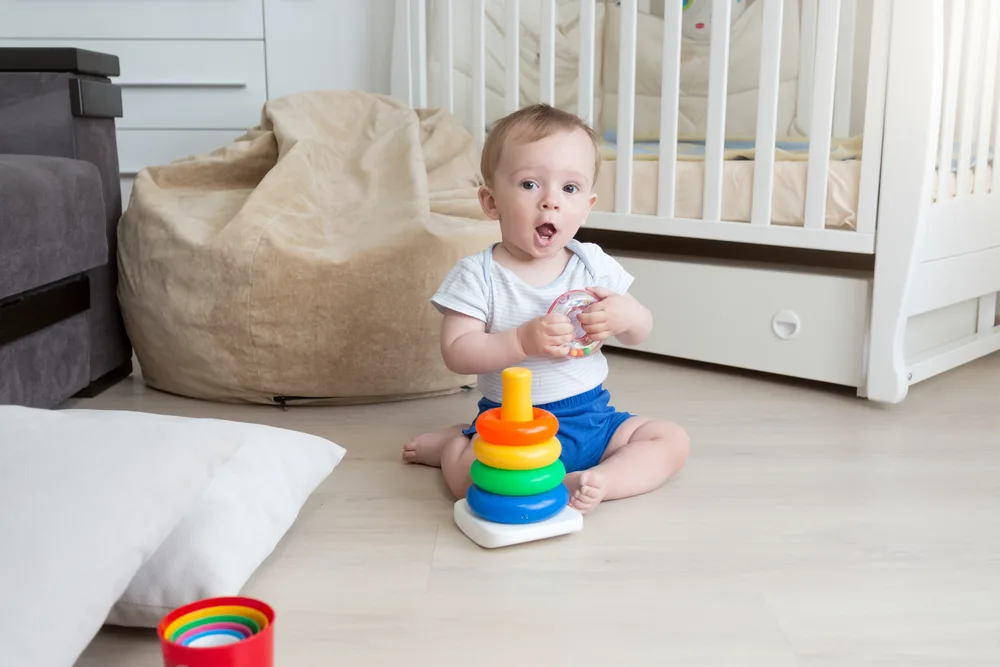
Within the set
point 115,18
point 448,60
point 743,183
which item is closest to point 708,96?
point 743,183

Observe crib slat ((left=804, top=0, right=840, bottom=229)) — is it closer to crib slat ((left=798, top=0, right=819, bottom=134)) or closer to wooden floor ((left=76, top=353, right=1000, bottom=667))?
wooden floor ((left=76, top=353, right=1000, bottom=667))

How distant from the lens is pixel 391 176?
1761 mm

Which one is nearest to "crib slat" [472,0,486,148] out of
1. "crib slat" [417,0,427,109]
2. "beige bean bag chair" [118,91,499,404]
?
"crib slat" [417,0,427,109]

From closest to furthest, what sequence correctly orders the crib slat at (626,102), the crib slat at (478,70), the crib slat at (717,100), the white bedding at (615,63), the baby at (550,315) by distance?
the baby at (550,315) < the crib slat at (717,100) < the crib slat at (626,102) < the crib slat at (478,70) < the white bedding at (615,63)

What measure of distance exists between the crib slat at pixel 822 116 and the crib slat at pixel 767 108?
69 millimetres

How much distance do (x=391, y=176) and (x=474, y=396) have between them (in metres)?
0.44

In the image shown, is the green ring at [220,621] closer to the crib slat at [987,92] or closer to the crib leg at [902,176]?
the crib leg at [902,176]

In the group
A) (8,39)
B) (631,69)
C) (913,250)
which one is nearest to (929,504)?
(913,250)

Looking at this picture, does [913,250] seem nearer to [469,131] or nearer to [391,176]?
[391,176]

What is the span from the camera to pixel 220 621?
72cm

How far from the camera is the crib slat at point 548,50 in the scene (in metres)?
1.93

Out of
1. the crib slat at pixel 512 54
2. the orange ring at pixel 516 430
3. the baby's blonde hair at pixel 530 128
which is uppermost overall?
the crib slat at pixel 512 54

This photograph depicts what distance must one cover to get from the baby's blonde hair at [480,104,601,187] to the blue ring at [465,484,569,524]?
42cm

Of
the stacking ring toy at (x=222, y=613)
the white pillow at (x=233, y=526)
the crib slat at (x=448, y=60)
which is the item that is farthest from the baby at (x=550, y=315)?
the crib slat at (x=448, y=60)
